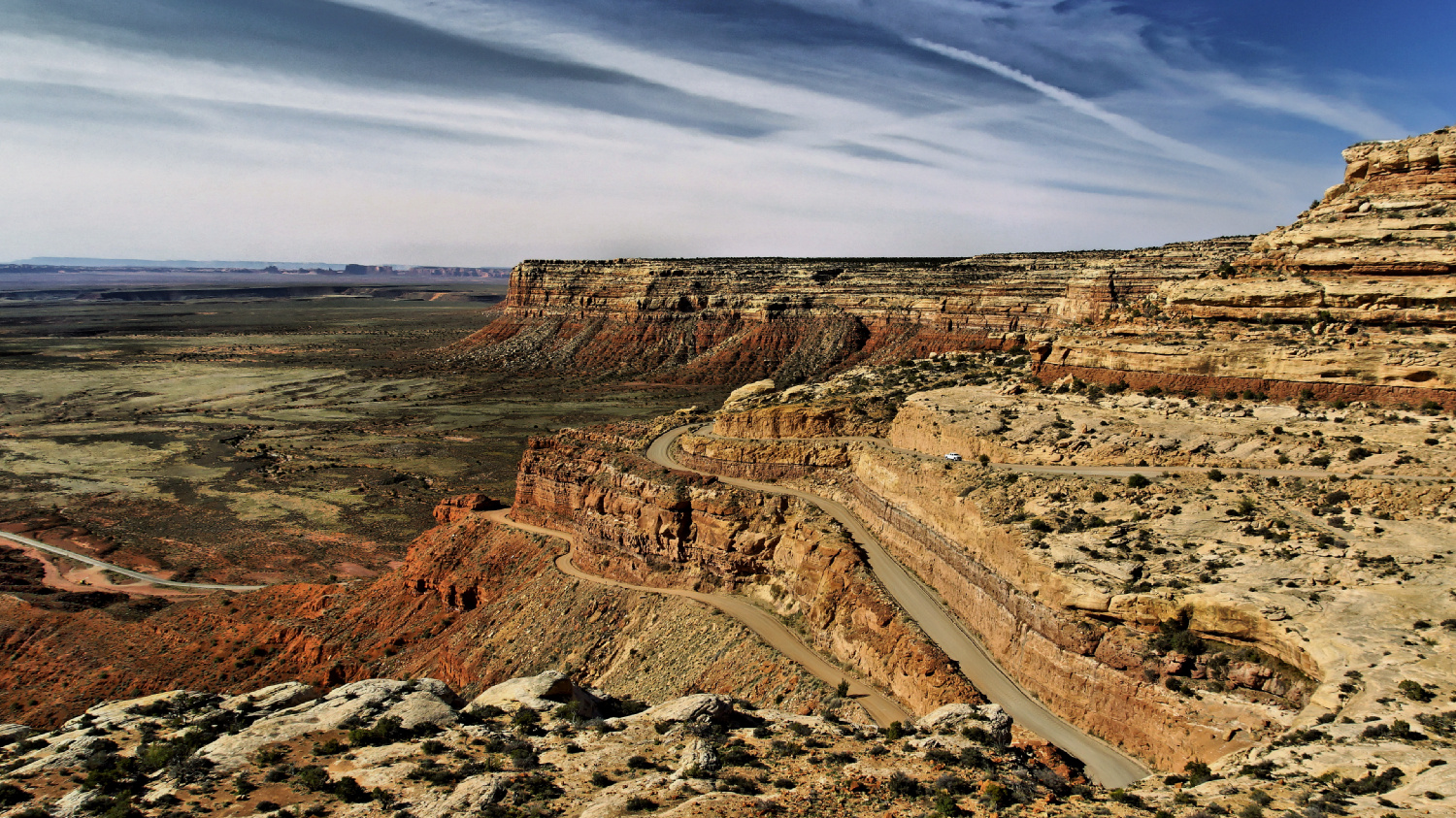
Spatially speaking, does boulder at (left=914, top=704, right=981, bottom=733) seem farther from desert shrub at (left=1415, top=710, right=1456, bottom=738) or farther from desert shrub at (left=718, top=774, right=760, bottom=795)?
desert shrub at (left=1415, top=710, right=1456, bottom=738)

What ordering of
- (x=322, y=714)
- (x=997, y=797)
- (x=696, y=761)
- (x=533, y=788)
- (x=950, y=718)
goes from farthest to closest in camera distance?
(x=950, y=718) < (x=322, y=714) < (x=696, y=761) < (x=533, y=788) < (x=997, y=797)

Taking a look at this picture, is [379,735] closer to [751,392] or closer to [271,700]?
[271,700]

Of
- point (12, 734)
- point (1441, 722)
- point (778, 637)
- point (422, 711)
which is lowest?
point (778, 637)

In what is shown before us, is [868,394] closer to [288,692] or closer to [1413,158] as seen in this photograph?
[1413,158]

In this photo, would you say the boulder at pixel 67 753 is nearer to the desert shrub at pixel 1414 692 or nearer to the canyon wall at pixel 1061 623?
the canyon wall at pixel 1061 623

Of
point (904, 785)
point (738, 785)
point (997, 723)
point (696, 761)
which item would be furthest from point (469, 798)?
point (997, 723)

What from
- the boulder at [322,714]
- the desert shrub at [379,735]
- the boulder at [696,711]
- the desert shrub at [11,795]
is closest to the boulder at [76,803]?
the desert shrub at [11,795]

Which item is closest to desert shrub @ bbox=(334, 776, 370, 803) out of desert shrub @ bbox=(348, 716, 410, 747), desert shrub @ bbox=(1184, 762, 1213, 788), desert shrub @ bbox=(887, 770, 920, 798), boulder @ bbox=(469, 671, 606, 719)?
desert shrub @ bbox=(348, 716, 410, 747)
